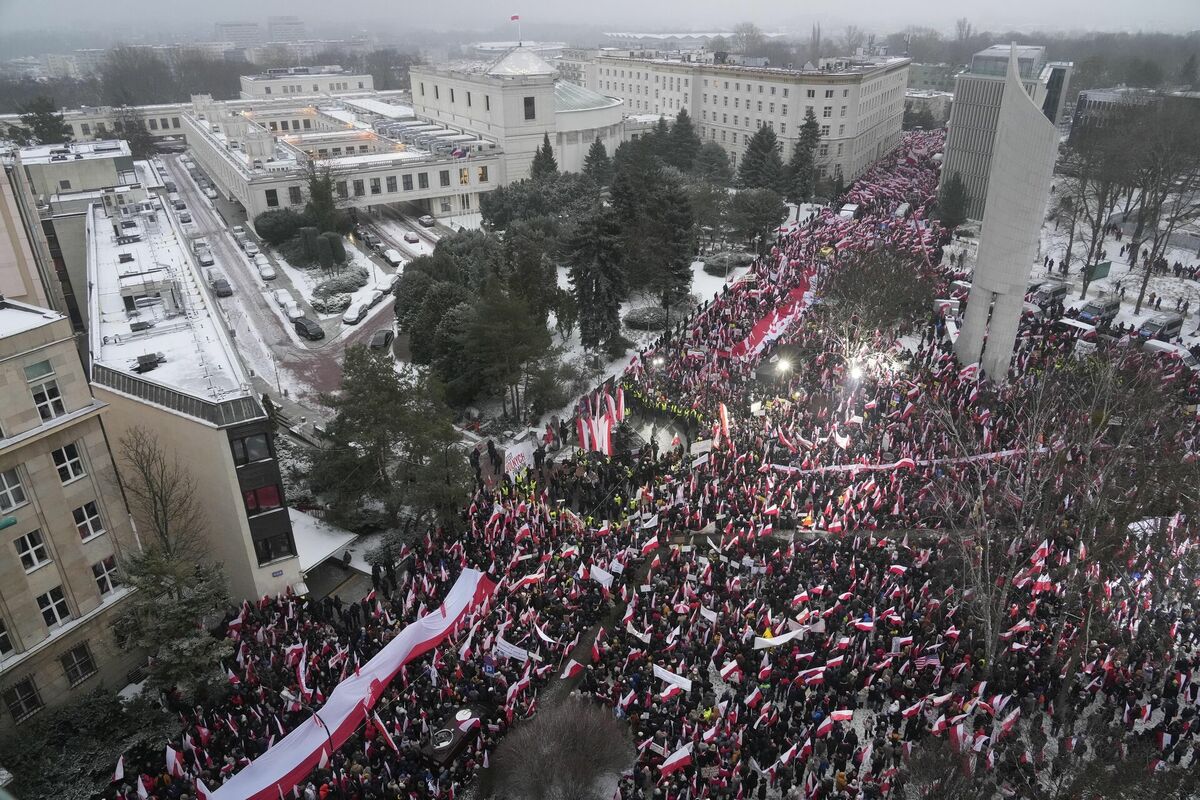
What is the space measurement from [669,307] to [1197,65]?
336 feet

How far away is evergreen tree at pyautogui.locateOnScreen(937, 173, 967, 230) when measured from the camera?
50.1 metres

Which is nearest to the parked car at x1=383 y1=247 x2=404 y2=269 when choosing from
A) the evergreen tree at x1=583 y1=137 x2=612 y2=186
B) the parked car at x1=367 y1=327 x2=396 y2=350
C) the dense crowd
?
the parked car at x1=367 y1=327 x2=396 y2=350

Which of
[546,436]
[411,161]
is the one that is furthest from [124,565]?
[411,161]

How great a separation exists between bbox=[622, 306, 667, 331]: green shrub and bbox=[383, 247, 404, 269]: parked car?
703 inches

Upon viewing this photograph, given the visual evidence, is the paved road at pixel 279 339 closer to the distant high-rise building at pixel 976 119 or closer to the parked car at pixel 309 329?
the parked car at pixel 309 329

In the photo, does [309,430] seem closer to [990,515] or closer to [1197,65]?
[990,515]

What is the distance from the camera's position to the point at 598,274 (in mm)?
33469

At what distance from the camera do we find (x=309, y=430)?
30.0 m

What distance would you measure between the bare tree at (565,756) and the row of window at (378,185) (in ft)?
163

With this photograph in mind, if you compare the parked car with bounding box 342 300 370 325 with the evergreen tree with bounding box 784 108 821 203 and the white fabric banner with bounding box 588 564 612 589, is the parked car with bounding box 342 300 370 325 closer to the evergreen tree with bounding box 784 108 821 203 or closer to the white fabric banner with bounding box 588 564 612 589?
the white fabric banner with bounding box 588 564 612 589

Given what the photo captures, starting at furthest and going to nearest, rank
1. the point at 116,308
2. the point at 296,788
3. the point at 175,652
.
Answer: the point at 116,308 → the point at 175,652 → the point at 296,788

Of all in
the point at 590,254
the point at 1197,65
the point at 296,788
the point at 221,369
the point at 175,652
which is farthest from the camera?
the point at 1197,65

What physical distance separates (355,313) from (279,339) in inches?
164

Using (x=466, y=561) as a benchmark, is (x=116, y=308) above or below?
above
